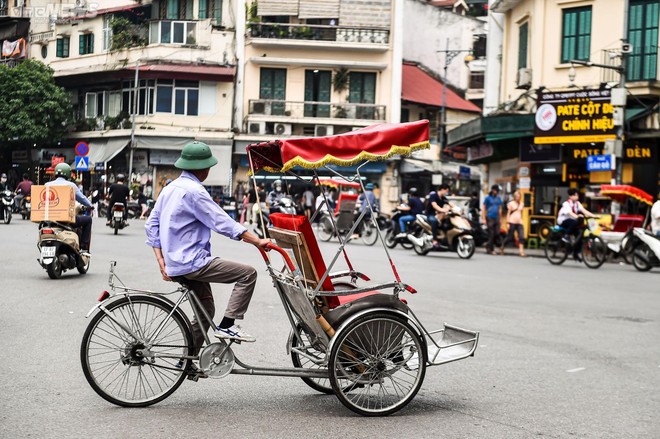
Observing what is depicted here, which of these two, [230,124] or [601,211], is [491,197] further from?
[230,124]

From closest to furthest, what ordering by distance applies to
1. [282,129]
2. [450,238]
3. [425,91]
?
1. [450,238]
2. [282,129]
3. [425,91]

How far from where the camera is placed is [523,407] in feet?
20.4

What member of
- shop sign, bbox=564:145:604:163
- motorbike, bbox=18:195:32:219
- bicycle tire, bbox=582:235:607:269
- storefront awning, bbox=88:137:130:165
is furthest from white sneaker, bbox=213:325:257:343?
storefront awning, bbox=88:137:130:165

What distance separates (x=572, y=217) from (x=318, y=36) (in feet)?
92.5

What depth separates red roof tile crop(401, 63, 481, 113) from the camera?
50062mm

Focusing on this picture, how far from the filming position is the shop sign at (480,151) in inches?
1228

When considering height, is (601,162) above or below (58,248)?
above

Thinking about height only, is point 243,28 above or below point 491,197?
above

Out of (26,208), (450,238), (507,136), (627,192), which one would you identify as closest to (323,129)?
(26,208)

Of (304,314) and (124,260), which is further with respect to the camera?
(124,260)

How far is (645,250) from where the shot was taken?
19953 millimetres

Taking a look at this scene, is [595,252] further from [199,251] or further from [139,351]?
[139,351]

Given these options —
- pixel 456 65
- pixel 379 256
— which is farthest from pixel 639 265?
pixel 456 65

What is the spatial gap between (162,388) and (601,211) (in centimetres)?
2246
